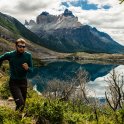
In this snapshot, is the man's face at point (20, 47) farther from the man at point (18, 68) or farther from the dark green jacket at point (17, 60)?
the dark green jacket at point (17, 60)

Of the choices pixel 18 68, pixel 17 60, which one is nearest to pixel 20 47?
pixel 17 60

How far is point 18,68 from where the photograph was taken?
13.2m

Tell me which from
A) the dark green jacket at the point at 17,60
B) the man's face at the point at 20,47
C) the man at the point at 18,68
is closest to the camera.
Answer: the man's face at the point at 20,47

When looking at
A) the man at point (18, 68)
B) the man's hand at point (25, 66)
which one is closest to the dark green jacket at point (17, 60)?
the man at point (18, 68)

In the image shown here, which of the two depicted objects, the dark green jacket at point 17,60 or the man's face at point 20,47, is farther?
the dark green jacket at point 17,60

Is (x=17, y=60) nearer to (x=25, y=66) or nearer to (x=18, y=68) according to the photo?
(x=18, y=68)

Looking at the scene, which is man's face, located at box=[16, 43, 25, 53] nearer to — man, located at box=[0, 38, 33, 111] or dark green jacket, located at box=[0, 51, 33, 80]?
man, located at box=[0, 38, 33, 111]

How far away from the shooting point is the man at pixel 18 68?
42.1 feet

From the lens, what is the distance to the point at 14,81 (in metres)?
13.4

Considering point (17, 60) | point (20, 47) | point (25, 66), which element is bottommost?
point (25, 66)

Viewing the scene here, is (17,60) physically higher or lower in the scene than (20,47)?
lower

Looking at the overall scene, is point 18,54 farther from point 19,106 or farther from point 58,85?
point 58,85

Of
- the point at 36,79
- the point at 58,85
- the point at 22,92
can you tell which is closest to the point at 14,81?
the point at 22,92

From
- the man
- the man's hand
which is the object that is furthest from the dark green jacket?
the man's hand
